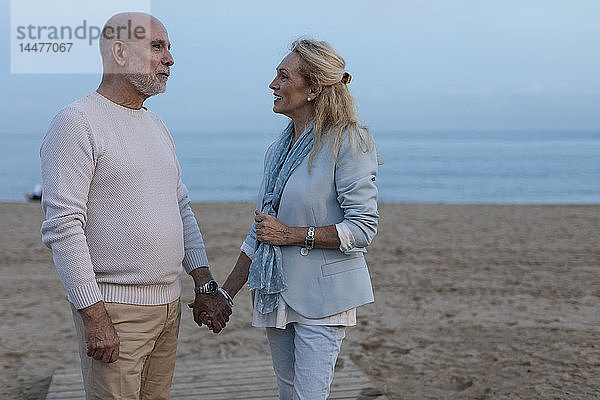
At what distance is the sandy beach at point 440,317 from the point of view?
4883 millimetres

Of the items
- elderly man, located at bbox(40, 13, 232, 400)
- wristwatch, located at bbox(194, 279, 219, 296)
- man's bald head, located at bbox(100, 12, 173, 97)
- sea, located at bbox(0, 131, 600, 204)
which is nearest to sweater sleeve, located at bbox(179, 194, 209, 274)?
wristwatch, located at bbox(194, 279, 219, 296)

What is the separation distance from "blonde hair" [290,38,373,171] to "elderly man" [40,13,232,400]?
1.81 ft

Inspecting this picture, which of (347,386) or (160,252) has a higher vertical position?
(160,252)

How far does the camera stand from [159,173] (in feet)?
8.79

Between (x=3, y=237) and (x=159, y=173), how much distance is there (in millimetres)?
8792

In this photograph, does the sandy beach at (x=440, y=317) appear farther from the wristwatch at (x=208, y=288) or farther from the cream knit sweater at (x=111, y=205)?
the cream knit sweater at (x=111, y=205)

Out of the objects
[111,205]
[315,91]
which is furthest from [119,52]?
[315,91]

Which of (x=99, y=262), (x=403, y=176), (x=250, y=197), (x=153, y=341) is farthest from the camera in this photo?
(x=403, y=176)

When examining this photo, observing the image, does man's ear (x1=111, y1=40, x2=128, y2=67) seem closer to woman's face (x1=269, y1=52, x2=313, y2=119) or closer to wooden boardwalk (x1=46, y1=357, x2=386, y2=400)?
woman's face (x1=269, y1=52, x2=313, y2=119)

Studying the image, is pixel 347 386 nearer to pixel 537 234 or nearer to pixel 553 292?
pixel 553 292

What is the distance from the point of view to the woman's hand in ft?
8.98

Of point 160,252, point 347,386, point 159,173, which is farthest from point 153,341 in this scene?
point 347,386

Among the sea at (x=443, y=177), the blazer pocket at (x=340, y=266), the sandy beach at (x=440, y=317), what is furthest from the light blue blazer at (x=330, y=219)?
the sea at (x=443, y=177)

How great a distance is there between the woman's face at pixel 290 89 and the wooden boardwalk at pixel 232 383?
1.94 meters
